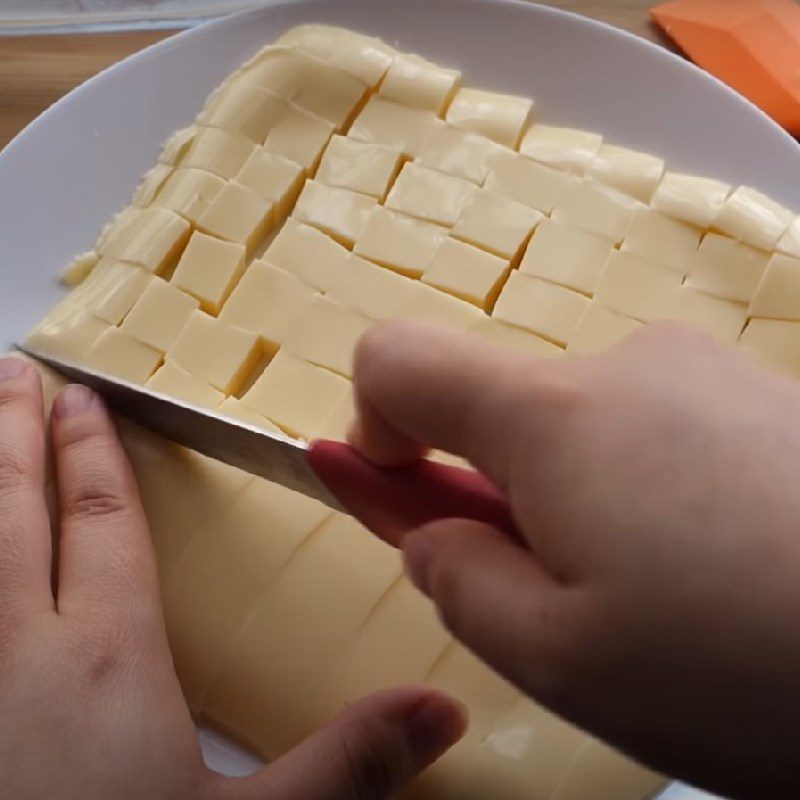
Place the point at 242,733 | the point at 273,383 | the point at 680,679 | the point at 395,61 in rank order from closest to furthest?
the point at 680,679, the point at 242,733, the point at 273,383, the point at 395,61

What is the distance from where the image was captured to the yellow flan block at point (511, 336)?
1.06 m

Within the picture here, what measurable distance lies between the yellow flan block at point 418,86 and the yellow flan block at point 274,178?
18cm

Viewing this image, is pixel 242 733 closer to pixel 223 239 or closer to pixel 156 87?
pixel 223 239

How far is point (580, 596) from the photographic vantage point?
1.47 feet

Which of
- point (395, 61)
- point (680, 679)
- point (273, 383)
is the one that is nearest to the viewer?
point (680, 679)

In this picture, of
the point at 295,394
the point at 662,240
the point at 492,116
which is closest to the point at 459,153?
the point at 492,116

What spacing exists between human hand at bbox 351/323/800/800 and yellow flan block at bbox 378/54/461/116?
816 mm

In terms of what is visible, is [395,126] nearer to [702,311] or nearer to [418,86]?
[418,86]

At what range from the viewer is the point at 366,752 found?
0.76 metres

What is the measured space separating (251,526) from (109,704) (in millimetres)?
232

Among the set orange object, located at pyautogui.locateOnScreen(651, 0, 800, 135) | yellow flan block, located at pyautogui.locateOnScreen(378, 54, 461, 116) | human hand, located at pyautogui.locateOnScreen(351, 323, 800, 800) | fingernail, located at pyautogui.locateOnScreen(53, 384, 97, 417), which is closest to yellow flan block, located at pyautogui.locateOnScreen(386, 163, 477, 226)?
yellow flan block, located at pyautogui.locateOnScreen(378, 54, 461, 116)

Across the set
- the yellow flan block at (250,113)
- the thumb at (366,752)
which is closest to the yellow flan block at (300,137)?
the yellow flan block at (250,113)

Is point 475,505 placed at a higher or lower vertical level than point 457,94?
lower

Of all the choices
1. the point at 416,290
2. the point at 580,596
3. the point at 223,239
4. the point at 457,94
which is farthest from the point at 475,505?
the point at 457,94
